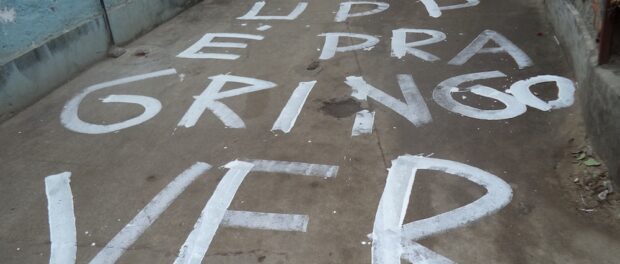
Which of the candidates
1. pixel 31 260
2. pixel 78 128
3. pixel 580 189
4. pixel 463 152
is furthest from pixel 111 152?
pixel 580 189

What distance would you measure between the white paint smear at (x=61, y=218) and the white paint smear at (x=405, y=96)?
2539mm

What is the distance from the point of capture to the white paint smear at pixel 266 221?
309cm

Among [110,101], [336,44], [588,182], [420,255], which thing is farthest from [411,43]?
[420,255]

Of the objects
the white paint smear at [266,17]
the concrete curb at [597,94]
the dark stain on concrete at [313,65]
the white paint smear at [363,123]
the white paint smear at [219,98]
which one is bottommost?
the white paint smear at [363,123]

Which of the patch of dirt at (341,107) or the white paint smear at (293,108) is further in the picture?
the patch of dirt at (341,107)

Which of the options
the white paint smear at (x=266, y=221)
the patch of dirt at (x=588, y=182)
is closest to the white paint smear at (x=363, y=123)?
the white paint smear at (x=266, y=221)

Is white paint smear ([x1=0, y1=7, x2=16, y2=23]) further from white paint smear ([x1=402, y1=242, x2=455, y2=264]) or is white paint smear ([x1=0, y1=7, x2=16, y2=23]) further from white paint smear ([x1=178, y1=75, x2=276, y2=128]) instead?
white paint smear ([x1=402, y1=242, x2=455, y2=264])

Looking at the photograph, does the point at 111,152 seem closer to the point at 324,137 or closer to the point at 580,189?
the point at 324,137

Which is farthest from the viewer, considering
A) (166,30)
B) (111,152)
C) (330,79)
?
(166,30)

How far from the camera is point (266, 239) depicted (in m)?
2.99

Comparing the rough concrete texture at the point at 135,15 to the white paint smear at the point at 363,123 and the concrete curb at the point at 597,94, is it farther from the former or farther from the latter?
the concrete curb at the point at 597,94

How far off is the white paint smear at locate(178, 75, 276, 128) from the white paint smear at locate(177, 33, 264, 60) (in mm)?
673

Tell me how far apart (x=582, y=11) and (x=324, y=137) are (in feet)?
9.03

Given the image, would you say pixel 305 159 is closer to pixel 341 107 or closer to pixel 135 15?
pixel 341 107
